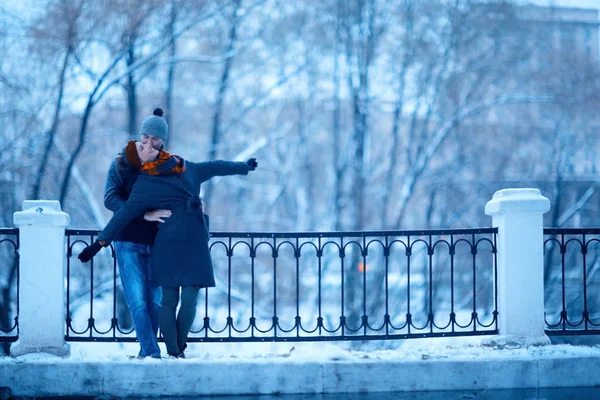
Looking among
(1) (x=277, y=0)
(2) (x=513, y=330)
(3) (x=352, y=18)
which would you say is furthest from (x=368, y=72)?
(2) (x=513, y=330)

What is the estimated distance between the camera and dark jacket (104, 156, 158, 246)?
4598 millimetres

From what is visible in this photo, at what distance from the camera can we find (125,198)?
15.4ft

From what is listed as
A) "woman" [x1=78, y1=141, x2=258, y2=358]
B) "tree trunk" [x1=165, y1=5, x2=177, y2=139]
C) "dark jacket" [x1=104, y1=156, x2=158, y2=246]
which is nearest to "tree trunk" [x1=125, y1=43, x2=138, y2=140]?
"tree trunk" [x1=165, y1=5, x2=177, y2=139]

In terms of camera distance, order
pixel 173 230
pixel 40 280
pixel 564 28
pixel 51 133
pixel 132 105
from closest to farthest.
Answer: pixel 173 230
pixel 40 280
pixel 51 133
pixel 132 105
pixel 564 28

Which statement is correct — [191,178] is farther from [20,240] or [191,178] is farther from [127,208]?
[20,240]

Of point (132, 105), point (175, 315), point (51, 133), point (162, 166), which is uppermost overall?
point (132, 105)

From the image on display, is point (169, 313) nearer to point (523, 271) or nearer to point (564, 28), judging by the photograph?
point (523, 271)

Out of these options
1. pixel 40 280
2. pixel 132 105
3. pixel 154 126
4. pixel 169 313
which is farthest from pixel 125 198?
pixel 132 105

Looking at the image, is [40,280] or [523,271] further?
[523,271]

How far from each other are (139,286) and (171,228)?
48 cm

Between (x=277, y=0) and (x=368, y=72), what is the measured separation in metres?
3.55

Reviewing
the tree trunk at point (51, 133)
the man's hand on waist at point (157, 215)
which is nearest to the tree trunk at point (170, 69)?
the tree trunk at point (51, 133)

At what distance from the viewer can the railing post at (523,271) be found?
17.2ft

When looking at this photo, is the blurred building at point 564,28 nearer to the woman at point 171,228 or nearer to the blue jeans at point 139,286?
the woman at point 171,228
